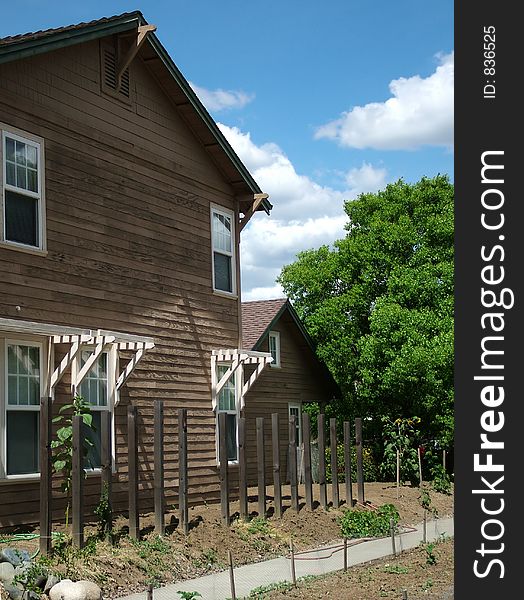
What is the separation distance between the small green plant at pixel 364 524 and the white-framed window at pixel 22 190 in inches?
299

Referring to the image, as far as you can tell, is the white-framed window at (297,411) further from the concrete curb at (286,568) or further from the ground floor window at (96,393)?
the ground floor window at (96,393)

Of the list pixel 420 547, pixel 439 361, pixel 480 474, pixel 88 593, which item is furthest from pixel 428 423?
pixel 480 474

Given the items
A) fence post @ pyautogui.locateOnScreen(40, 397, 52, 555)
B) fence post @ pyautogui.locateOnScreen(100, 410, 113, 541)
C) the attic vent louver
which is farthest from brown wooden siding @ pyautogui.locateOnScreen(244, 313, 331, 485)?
fence post @ pyautogui.locateOnScreen(40, 397, 52, 555)

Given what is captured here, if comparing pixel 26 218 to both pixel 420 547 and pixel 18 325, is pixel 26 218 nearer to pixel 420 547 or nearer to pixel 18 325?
pixel 18 325

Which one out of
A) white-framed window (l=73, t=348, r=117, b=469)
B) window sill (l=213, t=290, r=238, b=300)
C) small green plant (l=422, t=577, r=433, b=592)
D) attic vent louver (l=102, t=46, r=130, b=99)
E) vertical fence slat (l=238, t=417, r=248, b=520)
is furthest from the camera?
window sill (l=213, t=290, r=238, b=300)

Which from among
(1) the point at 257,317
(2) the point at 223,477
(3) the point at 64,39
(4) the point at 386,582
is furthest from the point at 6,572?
(1) the point at 257,317

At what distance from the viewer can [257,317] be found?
27.5 meters

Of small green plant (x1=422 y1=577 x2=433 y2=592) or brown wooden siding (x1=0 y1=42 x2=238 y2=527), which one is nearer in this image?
small green plant (x1=422 y1=577 x2=433 y2=592)

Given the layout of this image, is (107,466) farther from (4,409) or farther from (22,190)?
(22,190)

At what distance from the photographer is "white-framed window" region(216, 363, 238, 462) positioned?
19.7 metres

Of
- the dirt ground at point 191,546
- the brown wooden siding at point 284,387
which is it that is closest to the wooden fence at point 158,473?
the dirt ground at point 191,546

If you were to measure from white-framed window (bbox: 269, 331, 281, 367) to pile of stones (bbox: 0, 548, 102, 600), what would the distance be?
16263 millimetres

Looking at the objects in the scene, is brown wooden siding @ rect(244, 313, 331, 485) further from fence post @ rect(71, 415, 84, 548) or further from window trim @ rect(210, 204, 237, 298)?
fence post @ rect(71, 415, 84, 548)

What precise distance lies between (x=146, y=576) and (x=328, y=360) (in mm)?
18222
